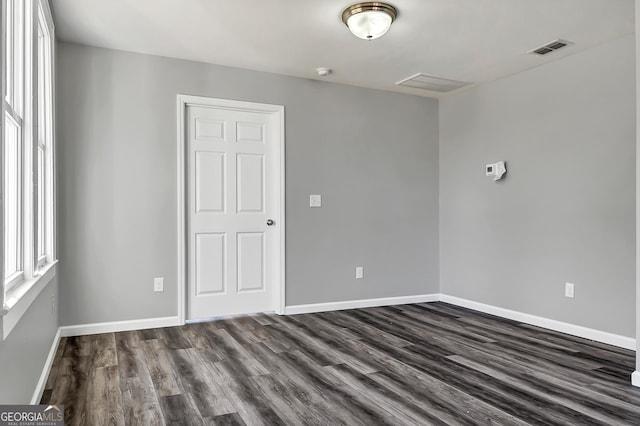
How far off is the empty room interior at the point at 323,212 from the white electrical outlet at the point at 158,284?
0.01m

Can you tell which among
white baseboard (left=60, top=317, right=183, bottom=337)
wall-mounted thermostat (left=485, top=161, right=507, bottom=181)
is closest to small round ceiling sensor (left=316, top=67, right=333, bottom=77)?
wall-mounted thermostat (left=485, top=161, right=507, bottom=181)

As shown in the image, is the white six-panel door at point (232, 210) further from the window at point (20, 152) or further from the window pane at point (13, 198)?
the window pane at point (13, 198)

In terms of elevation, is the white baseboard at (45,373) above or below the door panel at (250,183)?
below

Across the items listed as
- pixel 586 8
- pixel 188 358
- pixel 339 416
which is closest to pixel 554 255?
pixel 586 8

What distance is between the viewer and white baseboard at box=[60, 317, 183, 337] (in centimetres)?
364

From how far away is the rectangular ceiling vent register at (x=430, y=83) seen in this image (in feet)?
14.8

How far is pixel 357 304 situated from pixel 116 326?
2386mm

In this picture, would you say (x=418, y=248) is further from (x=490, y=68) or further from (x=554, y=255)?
(x=490, y=68)

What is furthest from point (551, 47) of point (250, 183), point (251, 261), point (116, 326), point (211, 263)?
point (116, 326)

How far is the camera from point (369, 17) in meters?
2.97

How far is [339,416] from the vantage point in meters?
2.25

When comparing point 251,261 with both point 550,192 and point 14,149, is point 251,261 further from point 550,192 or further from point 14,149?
point 550,192

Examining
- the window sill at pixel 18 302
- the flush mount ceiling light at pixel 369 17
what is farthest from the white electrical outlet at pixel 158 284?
the flush mount ceiling light at pixel 369 17

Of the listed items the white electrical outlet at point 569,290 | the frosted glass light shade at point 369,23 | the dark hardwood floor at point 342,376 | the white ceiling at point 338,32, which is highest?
the white ceiling at point 338,32
